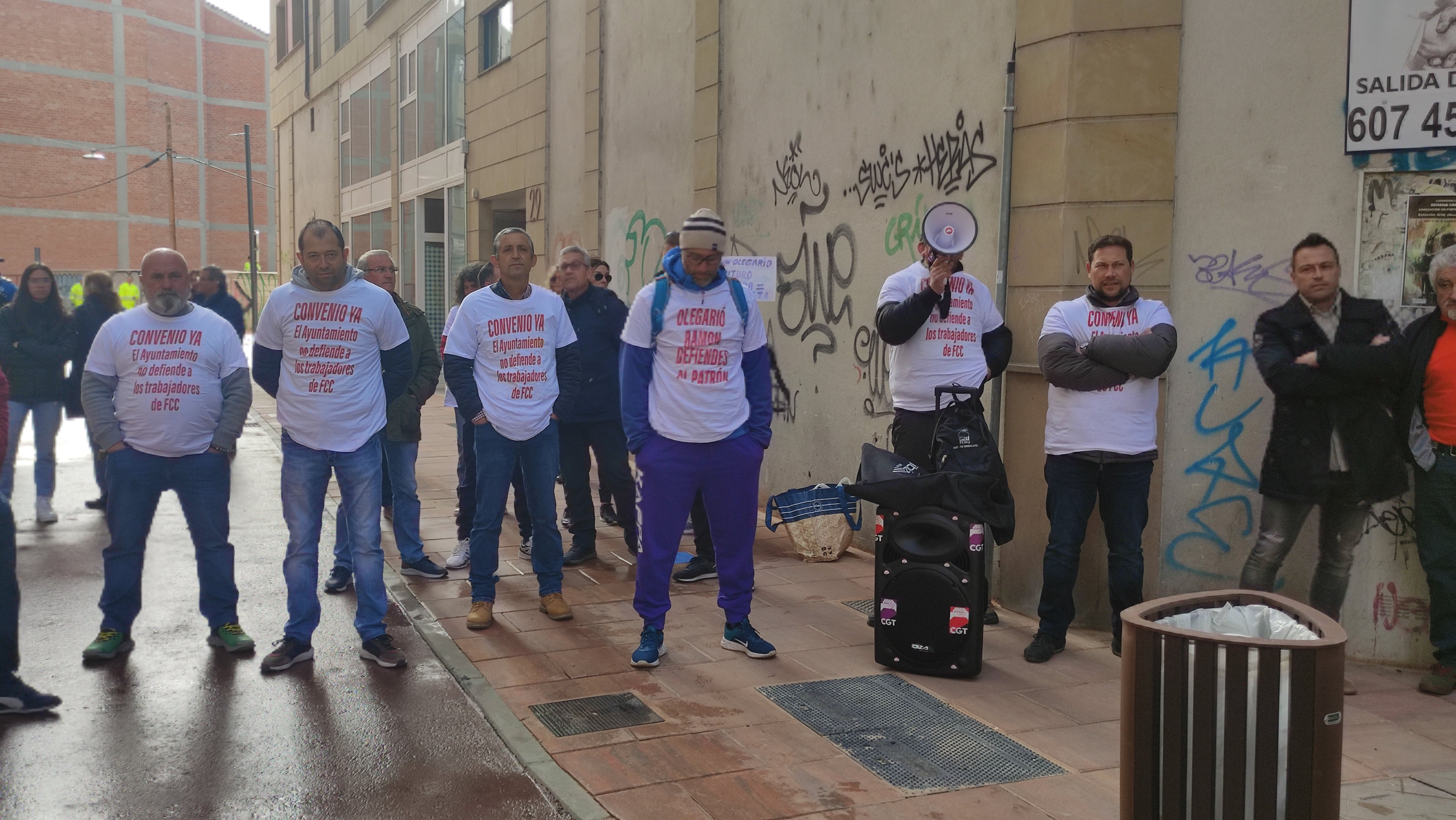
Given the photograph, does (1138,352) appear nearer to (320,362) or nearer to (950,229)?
(950,229)

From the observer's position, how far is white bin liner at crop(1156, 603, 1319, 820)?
2.80 m

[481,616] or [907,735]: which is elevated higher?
[481,616]

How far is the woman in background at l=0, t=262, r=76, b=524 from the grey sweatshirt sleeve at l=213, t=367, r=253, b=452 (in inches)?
167

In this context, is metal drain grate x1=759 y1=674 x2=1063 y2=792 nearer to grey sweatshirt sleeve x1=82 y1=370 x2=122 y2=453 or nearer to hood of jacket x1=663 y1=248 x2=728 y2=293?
hood of jacket x1=663 y1=248 x2=728 y2=293

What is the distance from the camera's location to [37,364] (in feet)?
29.2

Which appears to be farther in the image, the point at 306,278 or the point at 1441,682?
the point at 306,278

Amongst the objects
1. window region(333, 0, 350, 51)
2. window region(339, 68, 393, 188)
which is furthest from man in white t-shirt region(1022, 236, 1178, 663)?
window region(333, 0, 350, 51)

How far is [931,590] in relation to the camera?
5.33m

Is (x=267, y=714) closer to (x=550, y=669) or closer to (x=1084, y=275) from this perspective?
(x=550, y=669)

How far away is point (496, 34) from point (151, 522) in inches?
518

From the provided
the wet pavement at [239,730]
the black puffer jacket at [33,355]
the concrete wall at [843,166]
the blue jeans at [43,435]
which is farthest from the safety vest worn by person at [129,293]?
the wet pavement at [239,730]

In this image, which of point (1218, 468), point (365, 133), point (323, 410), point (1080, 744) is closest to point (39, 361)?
point (323, 410)

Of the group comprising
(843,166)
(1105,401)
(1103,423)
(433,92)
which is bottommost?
(1103,423)

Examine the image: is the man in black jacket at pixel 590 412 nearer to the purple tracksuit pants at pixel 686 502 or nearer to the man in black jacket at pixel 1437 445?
the purple tracksuit pants at pixel 686 502
